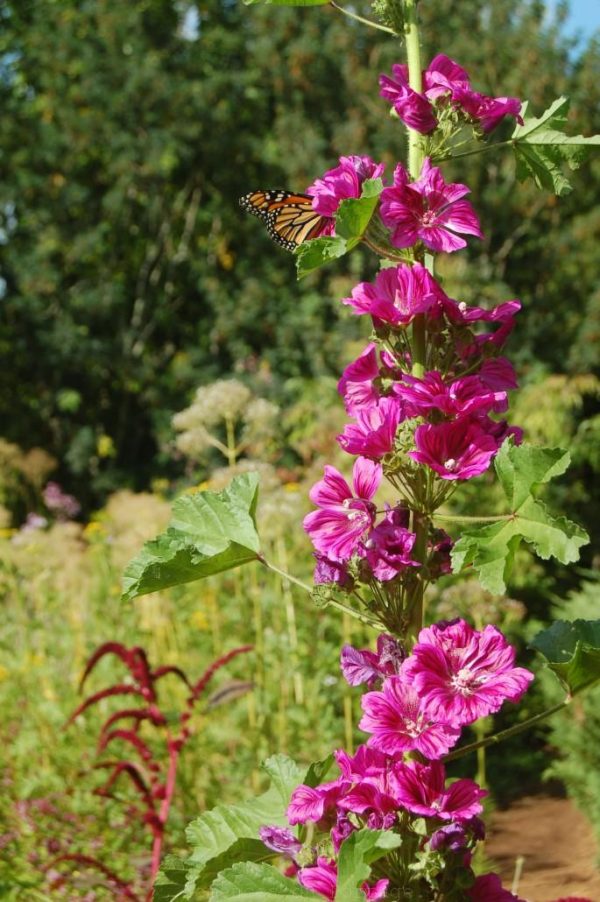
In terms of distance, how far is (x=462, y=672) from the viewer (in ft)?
3.99

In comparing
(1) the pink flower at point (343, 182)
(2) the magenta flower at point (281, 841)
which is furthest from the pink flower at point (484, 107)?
(2) the magenta flower at point (281, 841)

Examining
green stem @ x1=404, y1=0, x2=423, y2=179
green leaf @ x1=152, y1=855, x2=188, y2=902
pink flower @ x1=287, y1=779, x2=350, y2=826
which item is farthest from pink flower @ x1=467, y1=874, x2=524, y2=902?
green stem @ x1=404, y1=0, x2=423, y2=179

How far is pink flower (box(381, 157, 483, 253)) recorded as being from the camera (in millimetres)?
1275

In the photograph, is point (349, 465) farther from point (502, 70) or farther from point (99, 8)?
point (99, 8)

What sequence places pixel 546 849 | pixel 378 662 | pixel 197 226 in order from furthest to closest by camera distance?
pixel 197 226, pixel 546 849, pixel 378 662

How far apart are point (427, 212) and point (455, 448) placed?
299 mm

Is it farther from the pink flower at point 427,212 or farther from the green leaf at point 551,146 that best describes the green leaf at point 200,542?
the green leaf at point 551,146

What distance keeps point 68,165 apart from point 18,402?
346cm

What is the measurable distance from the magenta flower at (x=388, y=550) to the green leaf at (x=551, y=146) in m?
0.48

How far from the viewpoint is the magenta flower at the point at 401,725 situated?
1199 mm

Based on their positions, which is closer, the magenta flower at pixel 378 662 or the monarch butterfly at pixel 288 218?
the magenta flower at pixel 378 662

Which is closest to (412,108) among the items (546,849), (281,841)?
(281,841)

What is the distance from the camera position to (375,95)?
13.7m

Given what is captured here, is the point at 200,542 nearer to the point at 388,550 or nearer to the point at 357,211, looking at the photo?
the point at 388,550
